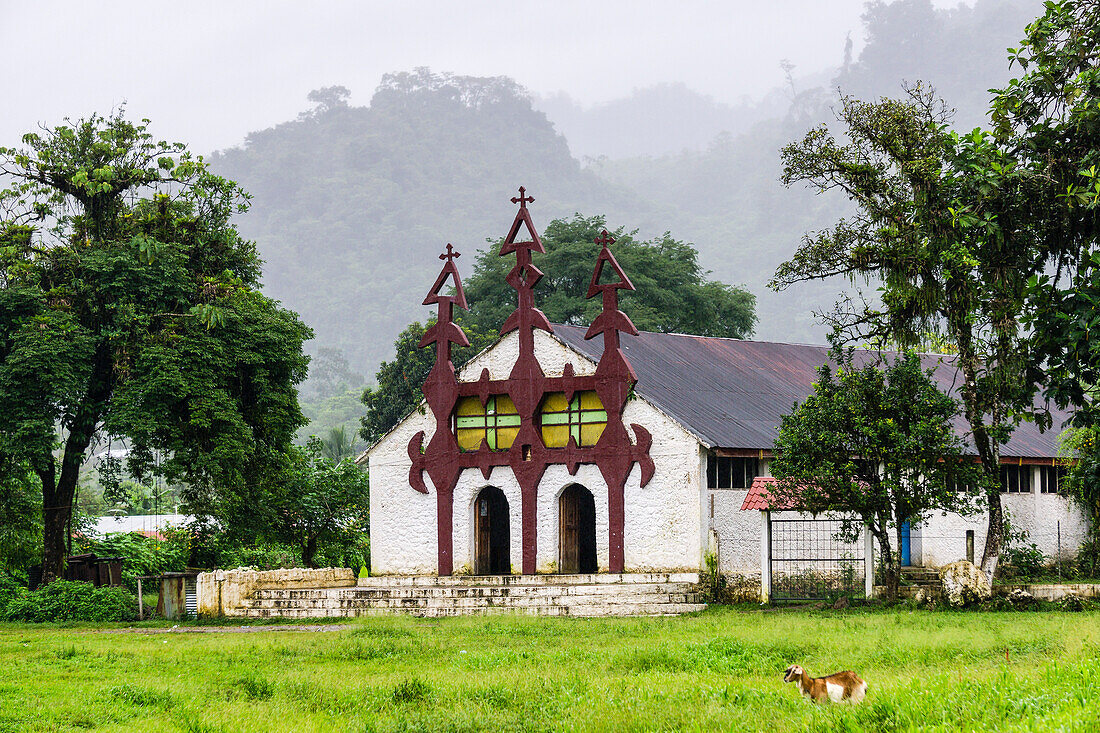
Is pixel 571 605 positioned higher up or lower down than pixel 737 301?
lower down

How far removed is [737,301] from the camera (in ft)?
177

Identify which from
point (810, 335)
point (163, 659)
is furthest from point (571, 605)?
point (810, 335)

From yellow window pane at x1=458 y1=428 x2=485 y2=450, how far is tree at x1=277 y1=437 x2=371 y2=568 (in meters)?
5.93

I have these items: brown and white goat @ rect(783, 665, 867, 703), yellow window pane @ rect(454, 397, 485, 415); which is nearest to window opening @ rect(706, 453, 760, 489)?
yellow window pane @ rect(454, 397, 485, 415)

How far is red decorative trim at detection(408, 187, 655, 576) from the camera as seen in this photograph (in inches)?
1076

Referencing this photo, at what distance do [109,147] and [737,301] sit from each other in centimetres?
3115

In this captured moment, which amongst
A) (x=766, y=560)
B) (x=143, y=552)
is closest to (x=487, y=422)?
(x=766, y=560)

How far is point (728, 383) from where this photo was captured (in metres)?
31.6

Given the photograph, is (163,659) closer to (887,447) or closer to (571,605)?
(571,605)

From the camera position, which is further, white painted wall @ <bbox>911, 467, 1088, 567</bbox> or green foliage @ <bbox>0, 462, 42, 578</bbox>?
white painted wall @ <bbox>911, 467, 1088, 567</bbox>

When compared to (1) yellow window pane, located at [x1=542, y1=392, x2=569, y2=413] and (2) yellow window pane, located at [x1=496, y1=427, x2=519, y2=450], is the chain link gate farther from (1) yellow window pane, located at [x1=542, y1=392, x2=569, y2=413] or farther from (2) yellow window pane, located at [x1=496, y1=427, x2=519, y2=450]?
(2) yellow window pane, located at [x1=496, y1=427, x2=519, y2=450]

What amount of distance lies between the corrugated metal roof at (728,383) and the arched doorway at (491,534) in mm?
4762

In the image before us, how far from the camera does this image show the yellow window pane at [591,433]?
28000mm

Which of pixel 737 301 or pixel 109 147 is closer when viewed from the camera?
pixel 109 147
